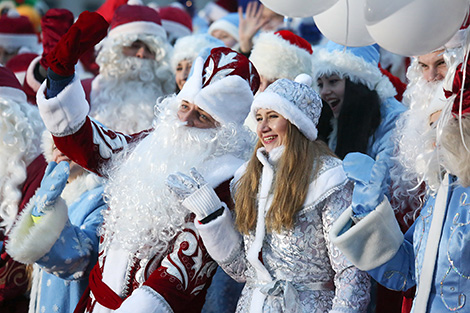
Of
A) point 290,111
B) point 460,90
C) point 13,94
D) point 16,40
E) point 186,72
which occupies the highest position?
point 460,90

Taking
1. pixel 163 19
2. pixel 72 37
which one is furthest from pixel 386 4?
pixel 163 19

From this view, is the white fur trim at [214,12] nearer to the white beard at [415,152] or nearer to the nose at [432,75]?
the white beard at [415,152]

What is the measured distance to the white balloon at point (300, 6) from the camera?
3008 mm

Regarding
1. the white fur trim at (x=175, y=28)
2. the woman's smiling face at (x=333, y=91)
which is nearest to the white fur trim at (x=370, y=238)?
the woman's smiling face at (x=333, y=91)

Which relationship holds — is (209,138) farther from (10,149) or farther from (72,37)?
(10,149)

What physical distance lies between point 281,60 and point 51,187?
2154 millimetres

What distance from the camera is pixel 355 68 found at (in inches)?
214

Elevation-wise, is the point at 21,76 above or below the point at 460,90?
below

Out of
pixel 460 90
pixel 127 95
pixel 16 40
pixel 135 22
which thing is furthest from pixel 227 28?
pixel 460 90

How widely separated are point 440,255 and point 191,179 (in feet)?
4.67

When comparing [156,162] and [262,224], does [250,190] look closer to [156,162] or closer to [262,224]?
[262,224]

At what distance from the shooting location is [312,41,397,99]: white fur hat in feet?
17.8

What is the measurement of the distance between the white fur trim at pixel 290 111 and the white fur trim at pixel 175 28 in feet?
15.8

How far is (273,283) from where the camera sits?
12.3ft
